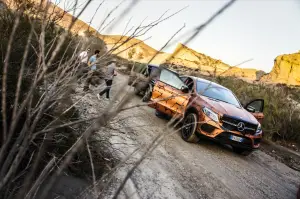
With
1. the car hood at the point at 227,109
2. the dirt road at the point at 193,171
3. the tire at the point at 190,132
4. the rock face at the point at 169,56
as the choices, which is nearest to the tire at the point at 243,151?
the dirt road at the point at 193,171

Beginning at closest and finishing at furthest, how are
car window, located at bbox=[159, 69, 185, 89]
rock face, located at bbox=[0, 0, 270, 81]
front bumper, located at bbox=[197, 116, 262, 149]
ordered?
rock face, located at bbox=[0, 0, 270, 81]
front bumper, located at bbox=[197, 116, 262, 149]
car window, located at bbox=[159, 69, 185, 89]

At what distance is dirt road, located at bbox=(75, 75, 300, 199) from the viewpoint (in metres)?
4.54

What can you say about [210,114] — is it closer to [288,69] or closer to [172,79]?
[172,79]

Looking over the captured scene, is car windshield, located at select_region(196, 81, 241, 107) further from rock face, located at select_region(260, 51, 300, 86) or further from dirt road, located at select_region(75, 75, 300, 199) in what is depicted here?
rock face, located at select_region(260, 51, 300, 86)

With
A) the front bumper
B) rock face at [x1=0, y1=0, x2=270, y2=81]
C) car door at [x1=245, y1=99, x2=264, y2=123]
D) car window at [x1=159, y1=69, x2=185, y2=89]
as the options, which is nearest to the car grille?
the front bumper

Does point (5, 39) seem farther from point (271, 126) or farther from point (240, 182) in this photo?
point (271, 126)

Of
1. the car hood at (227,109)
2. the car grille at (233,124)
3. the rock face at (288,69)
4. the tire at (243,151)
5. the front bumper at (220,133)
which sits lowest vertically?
the tire at (243,151)

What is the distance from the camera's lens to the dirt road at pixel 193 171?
454cm

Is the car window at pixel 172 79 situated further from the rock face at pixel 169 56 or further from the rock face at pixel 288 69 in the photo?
the rock face at pixel 288 69

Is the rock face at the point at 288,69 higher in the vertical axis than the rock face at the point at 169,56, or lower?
higher

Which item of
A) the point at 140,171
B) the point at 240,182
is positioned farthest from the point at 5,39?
the point at 240,182

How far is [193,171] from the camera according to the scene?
229 inches

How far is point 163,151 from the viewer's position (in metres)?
6.55

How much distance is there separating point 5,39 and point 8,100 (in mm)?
1146
